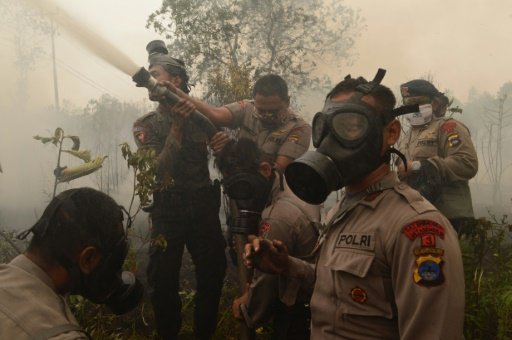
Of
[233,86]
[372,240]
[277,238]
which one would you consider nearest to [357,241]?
[372,240]

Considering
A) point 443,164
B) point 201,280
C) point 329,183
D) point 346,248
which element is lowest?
point 201,280

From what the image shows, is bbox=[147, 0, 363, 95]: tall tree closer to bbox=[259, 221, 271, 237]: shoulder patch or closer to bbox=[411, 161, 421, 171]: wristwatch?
bbox=[411, 161, 421, 171]: wristwatch

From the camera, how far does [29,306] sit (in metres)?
1.44

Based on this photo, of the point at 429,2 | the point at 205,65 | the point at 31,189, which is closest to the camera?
the point at 205,65

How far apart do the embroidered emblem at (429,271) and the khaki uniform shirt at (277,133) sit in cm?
245

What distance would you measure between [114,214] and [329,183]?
939 mm

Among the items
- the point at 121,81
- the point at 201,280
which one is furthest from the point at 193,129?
the point at 121,81

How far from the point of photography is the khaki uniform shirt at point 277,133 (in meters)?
4.04

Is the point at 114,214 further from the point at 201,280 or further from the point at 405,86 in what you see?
the point at 405,86

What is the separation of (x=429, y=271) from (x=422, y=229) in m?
0.15

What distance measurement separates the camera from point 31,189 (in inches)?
692

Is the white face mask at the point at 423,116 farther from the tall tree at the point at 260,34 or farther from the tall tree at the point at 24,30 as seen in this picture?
the tall tree at the point at 24,30

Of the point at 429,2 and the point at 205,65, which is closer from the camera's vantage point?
the point at 205,65

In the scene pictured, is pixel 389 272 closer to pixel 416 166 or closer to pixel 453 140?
pixel 416 166
